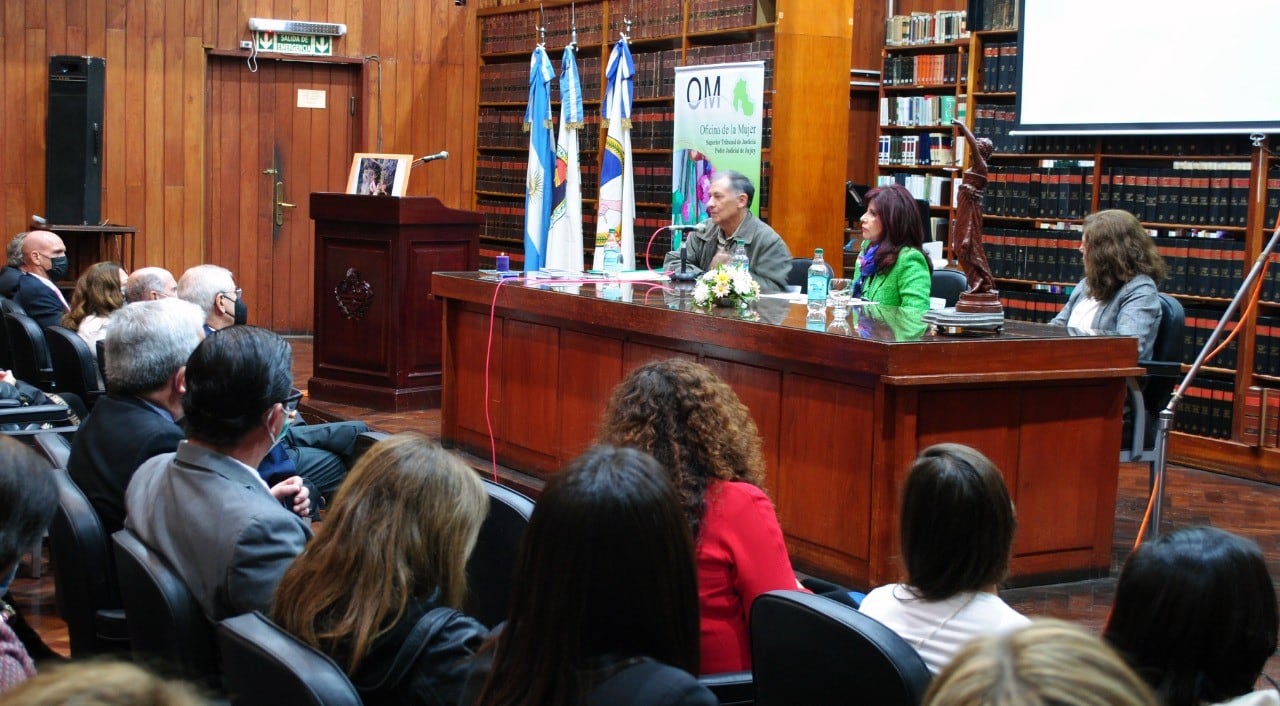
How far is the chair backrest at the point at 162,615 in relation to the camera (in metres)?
2.13

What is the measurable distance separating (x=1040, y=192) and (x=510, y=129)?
14.9 feet

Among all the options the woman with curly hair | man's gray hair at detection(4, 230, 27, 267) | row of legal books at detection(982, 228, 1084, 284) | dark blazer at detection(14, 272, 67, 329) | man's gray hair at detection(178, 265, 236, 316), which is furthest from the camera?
row of legal books at detection(982, 228, 1084, 284)

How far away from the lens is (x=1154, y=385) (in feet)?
15.8

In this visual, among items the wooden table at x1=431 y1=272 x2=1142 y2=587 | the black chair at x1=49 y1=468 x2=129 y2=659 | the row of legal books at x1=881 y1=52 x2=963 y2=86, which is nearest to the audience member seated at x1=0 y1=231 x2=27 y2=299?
the wooden table at x1=431 y1=272 x2=1142 y2=587

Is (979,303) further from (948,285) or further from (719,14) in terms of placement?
(719,14)

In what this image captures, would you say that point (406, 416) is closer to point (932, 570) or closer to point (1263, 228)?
point (1263, 228)

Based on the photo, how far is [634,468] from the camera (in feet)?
4.99

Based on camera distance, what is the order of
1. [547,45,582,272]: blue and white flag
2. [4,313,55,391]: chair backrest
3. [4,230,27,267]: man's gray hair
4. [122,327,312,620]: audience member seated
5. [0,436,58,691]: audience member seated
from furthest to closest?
[547,45,582,272]: blue and white flag, [4,230,27,267]: man's gray hair, [4,313,55,391]: chair backrest, [122,327,312,620]: audience member seated, [0,436,58,691]: audience member seated

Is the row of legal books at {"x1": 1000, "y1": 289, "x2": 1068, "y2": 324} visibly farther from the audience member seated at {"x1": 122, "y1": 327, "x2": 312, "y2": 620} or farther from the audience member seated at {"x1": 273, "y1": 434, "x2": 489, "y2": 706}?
the audience member seated at {"x1": 273, "y1": 434, "x2": 489, "y2": 706}

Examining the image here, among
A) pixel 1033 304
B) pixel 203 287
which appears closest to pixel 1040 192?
pixel 1033 304

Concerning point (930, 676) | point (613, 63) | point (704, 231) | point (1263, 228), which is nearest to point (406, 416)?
point (704, 231)

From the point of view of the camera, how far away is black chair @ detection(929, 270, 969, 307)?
18.7 ft

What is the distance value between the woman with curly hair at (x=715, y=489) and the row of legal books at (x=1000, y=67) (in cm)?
561

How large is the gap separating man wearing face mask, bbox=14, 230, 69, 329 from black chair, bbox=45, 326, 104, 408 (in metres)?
0.97
